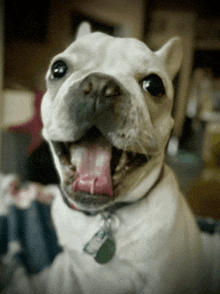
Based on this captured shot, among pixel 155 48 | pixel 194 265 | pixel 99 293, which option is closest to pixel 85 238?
pixel 99 293

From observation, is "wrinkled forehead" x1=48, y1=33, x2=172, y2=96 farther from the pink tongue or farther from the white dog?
the pink tongue

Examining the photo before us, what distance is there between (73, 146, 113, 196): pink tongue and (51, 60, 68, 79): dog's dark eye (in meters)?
0.13

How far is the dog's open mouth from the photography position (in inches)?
12.5

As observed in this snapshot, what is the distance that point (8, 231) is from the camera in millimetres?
657

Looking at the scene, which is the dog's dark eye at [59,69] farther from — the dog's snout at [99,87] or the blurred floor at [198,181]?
the blurred floor at [198,181]

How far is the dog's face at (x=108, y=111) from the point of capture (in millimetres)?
315

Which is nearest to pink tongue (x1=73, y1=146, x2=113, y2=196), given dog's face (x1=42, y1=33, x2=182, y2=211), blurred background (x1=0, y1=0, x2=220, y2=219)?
dog's face (x1=42, y1=33, x2=182, y2=211)

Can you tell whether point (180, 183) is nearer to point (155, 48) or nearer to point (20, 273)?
point (155, 48)

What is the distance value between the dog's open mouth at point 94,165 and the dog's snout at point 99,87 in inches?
2.1

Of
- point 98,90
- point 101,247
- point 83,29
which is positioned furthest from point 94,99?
point 101,247

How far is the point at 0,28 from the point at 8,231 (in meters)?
0.55

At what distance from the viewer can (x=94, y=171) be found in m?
0.32

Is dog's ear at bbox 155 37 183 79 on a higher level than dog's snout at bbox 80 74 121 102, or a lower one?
higher

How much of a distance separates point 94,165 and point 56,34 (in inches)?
8.4
